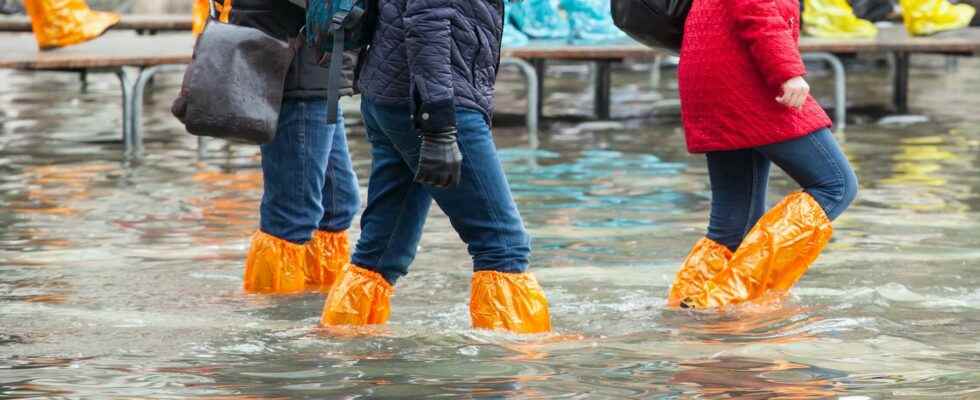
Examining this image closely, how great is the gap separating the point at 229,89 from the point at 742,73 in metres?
1.73

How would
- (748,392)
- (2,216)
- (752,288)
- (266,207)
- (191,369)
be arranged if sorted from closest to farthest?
(748,392) < (191,369) < (752,288) < (266,207) < (2,216)

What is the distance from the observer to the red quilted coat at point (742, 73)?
609 cm

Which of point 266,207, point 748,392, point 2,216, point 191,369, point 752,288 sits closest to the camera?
point 748,392

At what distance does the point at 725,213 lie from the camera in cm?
654

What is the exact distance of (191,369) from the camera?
18.3 ft

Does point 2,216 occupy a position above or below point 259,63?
below

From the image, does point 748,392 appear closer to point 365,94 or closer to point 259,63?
point 365,94

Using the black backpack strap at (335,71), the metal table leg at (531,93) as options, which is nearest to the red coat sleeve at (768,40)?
the black backpack strap at (335,71)

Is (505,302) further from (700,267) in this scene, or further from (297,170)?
(297,170)

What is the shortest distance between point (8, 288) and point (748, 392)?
3.22 metres

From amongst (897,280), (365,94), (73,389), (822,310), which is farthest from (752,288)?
(73,389)

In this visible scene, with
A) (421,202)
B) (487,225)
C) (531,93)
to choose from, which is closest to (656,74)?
(531,93)

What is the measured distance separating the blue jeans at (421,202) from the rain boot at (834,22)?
9.64 meters

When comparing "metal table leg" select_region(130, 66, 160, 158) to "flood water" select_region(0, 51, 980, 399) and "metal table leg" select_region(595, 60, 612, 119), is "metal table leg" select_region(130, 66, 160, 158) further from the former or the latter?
"metal table leg" select_region(595, 60, 612, 119)
